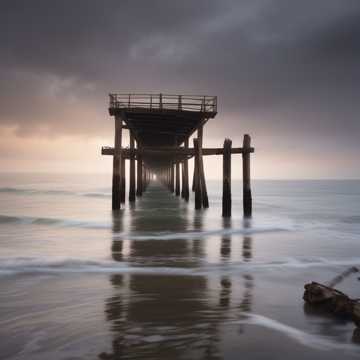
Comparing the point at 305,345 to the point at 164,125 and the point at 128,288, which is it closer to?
the point at 128,288

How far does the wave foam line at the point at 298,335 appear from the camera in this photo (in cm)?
346

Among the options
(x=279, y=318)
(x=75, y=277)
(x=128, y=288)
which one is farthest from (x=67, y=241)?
(x=279, y=318)

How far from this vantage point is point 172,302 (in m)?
4.63

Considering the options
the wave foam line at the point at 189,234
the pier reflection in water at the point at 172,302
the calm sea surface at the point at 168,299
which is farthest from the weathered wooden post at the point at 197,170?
the pier reflection in water at the point at 172,302

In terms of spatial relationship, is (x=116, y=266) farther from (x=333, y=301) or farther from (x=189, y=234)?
(x=189, y=234)

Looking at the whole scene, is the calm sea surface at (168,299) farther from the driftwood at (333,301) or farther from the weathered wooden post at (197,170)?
the weathered wooden post at (197,170)

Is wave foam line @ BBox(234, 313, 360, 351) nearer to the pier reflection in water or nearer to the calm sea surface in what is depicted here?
the calm sea surface

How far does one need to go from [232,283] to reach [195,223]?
316 inches

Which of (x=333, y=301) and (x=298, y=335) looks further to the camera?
(x=333, y=301)

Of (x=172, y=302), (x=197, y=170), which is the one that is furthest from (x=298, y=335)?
(x=197, y=170)

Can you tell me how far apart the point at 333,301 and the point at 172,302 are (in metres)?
1.87

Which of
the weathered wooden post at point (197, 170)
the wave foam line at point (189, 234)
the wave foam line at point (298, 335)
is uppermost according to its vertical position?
the weathered wooden post at point (197, 170)

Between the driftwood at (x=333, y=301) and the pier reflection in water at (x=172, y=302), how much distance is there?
774 millimetres

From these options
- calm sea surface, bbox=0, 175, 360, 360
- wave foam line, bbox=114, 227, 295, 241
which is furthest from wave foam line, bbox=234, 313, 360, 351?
wave foam line, bbox=114, 227, 295, 241
